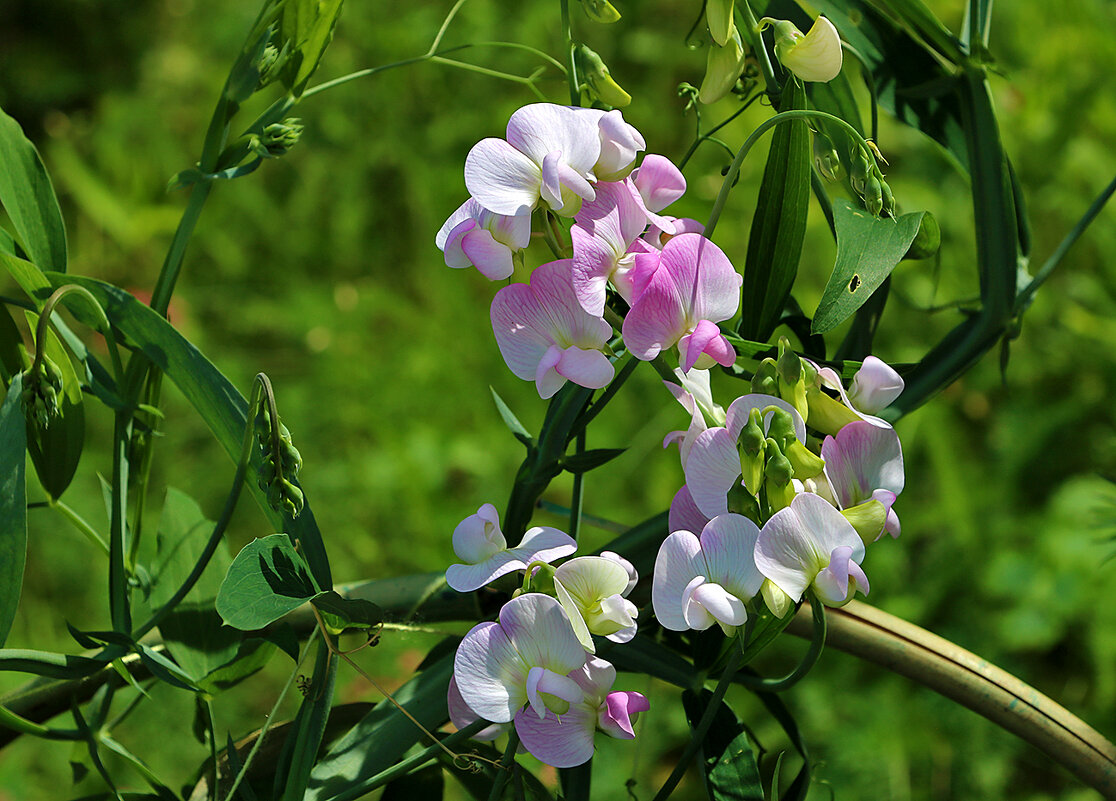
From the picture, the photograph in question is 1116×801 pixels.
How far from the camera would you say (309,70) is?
39cm

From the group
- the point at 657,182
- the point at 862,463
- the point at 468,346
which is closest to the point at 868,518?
the point at 862,463

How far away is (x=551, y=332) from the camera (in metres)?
0.31

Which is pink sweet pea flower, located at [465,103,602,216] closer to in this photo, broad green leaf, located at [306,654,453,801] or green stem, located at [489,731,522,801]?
green stem, located at [489,731,522,801]

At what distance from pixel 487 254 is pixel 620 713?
144 mm

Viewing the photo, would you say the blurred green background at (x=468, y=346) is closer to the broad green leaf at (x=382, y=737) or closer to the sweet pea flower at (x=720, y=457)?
the broad green leaf at (x=382, y=737)

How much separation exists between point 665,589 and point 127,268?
1.78m

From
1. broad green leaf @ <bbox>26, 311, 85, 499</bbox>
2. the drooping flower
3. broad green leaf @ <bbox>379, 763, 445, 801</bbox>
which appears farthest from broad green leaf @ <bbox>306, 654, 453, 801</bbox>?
the drooping flower

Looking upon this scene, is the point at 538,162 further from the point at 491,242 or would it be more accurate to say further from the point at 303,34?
the point at 303,34

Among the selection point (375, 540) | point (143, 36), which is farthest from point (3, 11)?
point (375, 540)

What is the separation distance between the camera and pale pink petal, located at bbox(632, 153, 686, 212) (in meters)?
0.33

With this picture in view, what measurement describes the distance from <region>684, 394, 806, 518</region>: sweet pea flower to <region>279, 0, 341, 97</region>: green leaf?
22 centimetres

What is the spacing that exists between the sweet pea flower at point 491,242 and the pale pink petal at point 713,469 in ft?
0.26

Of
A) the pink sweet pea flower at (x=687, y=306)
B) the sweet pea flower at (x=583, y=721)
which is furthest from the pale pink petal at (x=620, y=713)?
the pink sweet pea flower at (x=687, y=306)

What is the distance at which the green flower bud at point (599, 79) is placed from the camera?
1.11ft
